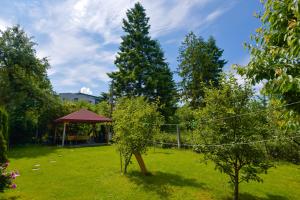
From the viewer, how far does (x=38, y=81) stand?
21516 millimetres

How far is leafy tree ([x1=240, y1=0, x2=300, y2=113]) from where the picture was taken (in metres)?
2.10

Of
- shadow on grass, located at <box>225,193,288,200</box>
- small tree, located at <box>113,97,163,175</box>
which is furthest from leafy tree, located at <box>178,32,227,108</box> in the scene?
shadow on grass, located at <box>225,193,288,200</box>

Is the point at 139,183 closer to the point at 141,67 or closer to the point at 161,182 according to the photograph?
the point at 161,182

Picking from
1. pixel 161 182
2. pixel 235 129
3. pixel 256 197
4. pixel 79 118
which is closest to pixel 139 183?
pixel 161 182

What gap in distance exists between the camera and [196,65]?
101ft

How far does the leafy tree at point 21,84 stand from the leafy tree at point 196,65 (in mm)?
17458

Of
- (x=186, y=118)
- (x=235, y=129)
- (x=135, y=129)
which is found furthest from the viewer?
(x=186, y=118)

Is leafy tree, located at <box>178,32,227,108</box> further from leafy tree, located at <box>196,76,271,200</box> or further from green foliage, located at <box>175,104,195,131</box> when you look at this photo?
leafy tree, located at <box>196,76,271,200</box>

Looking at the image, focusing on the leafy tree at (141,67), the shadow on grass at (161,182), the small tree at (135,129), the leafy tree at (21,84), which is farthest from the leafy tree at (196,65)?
the shadow on grass at (161,182)

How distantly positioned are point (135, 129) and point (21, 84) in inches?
626

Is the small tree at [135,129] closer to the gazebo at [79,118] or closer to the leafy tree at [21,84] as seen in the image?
the gazebo at [79,118]

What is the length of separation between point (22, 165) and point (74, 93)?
137 ft

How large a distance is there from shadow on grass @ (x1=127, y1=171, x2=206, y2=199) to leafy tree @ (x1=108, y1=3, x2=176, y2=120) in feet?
60.0

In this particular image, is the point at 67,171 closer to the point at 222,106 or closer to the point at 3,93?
the point at 222,106
